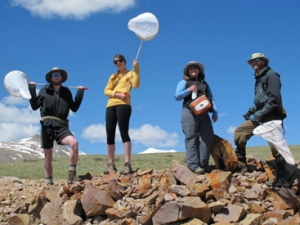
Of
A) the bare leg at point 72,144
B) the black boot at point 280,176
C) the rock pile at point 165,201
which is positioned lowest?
the rock pile at point 165,201

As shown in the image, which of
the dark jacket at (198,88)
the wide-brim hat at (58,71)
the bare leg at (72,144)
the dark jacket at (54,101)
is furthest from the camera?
the wide-brim hat at (58,71)

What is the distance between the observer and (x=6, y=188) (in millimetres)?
11797

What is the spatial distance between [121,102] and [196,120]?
1.86 meters

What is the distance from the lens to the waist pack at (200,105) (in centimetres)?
950

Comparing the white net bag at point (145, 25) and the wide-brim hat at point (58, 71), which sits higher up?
the white net bag at point (145, 25)

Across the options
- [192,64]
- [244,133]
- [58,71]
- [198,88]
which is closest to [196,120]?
[198,88]

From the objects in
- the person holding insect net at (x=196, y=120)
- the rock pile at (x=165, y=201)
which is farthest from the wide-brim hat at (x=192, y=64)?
the rock pile at (x=165, y=201)

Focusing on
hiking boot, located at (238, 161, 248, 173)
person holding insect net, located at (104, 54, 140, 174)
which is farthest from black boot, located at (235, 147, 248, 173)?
person holding insect net, located at (104, 54, 140, 174)

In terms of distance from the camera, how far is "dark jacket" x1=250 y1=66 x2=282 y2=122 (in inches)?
348

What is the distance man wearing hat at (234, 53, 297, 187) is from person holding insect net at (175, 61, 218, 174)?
0.71m

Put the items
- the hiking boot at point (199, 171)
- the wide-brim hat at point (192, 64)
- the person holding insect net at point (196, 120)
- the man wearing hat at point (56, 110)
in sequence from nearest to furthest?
1. the hiking boot at point (199, 171)
2. the person holding insect net at point (196, 120)
3. the wide-brim hat at point (192, 64)
4. the man wearing hat at point (56, 110)

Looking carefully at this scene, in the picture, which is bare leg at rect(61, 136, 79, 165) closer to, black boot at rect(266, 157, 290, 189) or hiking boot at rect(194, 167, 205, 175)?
hiking boot at rect(194, 167, 205, 175)

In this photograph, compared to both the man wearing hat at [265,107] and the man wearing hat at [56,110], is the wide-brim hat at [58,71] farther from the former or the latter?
the man wearing hat at [265,107]

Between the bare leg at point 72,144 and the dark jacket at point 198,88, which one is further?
the bare leg at point 72,144
